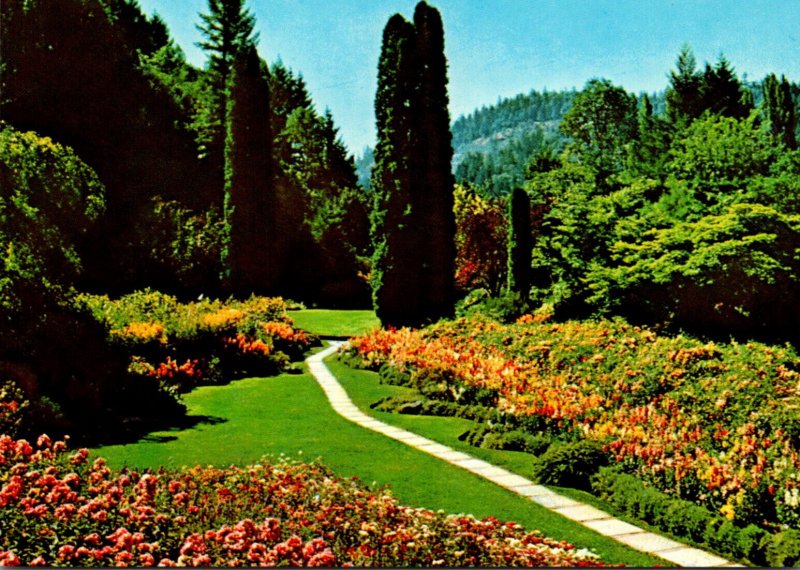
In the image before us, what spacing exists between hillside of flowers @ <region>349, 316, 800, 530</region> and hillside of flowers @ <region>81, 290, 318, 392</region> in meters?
2.56

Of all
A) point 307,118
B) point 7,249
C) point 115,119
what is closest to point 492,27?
point 7,249

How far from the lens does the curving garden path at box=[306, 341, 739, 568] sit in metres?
5.08

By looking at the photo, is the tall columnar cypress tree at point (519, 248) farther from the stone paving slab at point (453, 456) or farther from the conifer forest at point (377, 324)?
the stone paving slab at point (453, 456)

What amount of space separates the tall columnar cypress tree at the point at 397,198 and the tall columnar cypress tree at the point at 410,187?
3 cm

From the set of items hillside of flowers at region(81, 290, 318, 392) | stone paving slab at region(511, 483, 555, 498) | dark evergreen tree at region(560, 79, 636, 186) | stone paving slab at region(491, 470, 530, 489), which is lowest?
stone paving slab at region(511, 483, 555, 498)

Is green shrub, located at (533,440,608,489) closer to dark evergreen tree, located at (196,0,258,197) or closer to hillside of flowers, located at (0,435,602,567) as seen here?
hillside of flowers, located at (0,435,602,567)

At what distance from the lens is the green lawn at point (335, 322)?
2106 cm

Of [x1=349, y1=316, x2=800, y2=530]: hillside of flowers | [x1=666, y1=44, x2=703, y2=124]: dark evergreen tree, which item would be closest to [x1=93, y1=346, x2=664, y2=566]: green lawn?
[x1=349, y1=316, x2=800, y2=530]: hillside of flowers

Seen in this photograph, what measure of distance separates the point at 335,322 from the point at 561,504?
16538 mm

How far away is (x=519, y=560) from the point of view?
461 cm

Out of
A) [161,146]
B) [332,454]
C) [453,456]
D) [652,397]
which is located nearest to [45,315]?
[332,454]

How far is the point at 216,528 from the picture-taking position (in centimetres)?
486

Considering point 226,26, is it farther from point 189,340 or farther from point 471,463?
point 471,463

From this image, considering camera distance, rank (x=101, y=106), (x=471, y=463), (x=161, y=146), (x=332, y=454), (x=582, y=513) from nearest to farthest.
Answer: (x=582, y=513), (x=471, y=463), (x=332, y=454), (x=101, y=106), (x=161, y=146)
